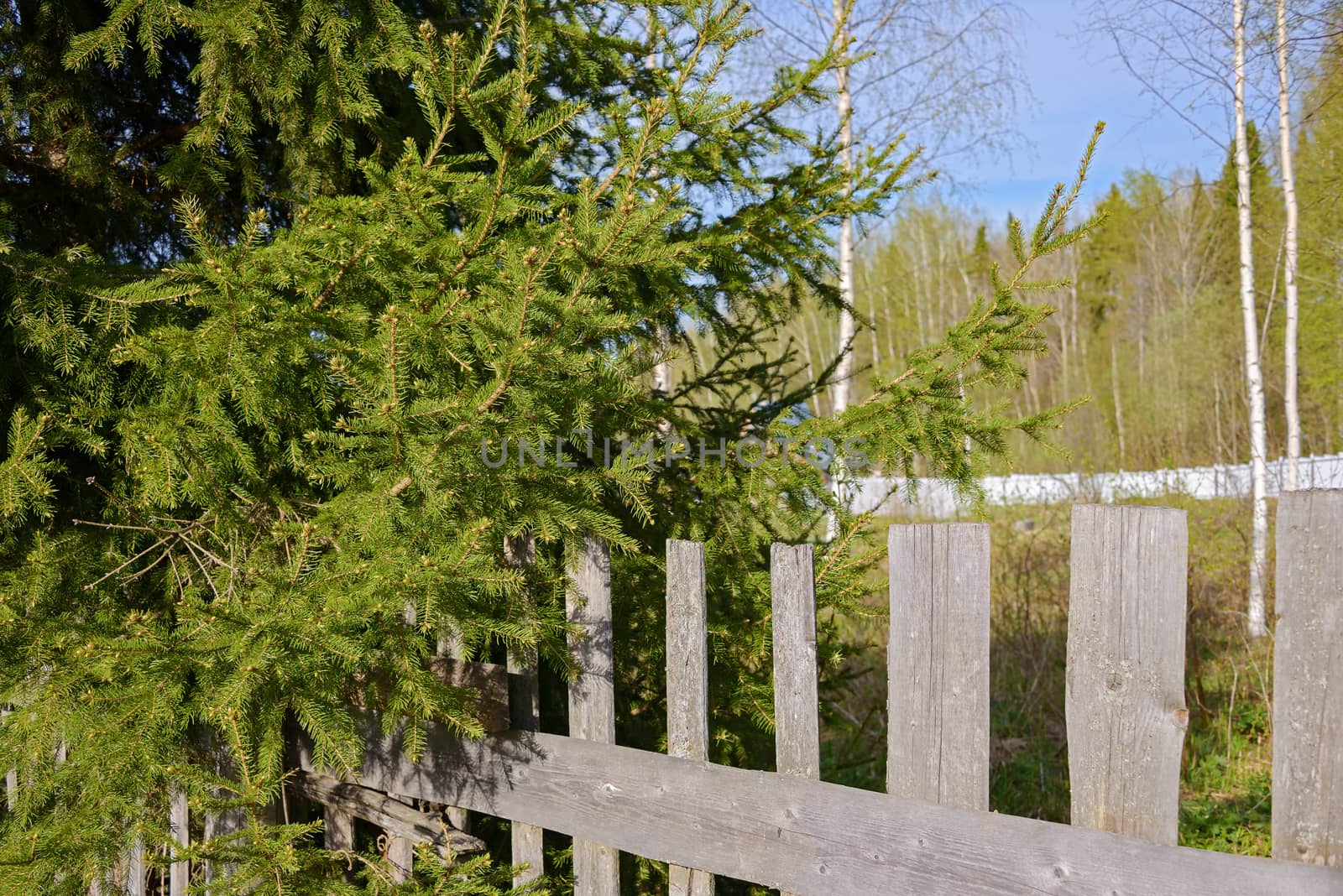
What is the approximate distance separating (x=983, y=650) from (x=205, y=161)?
2.62m

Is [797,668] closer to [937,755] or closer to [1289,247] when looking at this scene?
[937,755]

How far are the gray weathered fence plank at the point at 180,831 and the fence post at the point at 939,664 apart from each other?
1.93 meters

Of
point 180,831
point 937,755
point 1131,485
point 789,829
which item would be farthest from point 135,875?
point 1131,485

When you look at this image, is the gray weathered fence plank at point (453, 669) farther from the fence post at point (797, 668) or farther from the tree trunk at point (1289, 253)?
the tree trunk at point (1289, 253)

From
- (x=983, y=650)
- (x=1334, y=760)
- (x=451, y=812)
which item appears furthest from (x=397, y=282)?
(x=1334, y=760)

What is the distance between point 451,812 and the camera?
2418mm

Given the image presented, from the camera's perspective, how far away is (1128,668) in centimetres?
151

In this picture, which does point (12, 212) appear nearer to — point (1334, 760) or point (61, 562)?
point (61, 562)

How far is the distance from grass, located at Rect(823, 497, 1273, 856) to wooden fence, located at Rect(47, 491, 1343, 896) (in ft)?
3.26

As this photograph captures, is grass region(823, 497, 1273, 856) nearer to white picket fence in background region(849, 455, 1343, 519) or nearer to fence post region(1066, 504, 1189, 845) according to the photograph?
white picket fence in background region(849, 455, 1343, 519)

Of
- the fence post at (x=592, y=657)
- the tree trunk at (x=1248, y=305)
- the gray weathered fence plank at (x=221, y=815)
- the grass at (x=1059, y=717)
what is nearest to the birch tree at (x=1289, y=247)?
the tree trunk at (x=1248, y=305)

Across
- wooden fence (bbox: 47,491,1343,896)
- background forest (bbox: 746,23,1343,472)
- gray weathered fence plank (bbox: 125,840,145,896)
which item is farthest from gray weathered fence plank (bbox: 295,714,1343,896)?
background forest (bbox: 746,23,1343,472)

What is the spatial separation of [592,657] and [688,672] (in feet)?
0.90

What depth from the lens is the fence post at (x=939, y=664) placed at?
167cm
